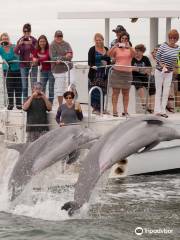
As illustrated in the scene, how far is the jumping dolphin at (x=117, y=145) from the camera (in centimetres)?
1336

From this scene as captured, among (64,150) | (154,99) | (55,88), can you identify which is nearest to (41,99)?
(55,88)

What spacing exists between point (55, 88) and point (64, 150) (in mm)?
5354

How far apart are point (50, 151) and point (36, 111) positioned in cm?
433

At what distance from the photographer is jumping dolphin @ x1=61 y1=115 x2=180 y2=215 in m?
13.4

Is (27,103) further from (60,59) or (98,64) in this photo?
(98,64)

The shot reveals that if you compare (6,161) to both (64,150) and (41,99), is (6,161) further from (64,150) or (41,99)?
(64,150)

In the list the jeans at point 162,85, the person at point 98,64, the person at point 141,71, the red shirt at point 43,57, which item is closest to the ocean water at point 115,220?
the jeans at point 162,85

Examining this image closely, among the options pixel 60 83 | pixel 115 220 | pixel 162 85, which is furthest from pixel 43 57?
pixel 115 220

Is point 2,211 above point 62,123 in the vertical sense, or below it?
below

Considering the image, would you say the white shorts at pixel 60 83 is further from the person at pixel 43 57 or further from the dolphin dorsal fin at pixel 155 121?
the dolphin dorsal fin at pixel 155 121

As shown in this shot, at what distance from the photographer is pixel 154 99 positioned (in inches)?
771

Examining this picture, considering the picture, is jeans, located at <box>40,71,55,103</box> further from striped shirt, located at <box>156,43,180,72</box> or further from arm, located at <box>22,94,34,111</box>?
striped shirt, located at <box>156,43,180,72</box>

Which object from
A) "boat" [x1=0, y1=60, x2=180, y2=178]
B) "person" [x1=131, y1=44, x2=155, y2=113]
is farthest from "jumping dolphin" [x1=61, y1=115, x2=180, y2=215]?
"person" [x1=131, y1=44, x2=155, y2=113]

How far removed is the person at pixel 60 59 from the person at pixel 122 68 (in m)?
1.31
